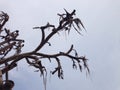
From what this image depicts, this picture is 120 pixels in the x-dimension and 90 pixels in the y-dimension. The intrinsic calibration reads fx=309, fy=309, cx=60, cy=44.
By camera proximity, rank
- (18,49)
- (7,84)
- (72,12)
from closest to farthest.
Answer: (7,84)
(72,12)
(18,49)

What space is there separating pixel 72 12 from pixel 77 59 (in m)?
2.30

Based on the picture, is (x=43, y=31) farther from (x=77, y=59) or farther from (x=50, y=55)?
(x=77, y=59)

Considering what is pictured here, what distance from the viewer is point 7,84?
783 centimetres

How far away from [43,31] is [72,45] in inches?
50.3

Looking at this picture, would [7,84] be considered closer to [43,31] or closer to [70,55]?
[43,31]

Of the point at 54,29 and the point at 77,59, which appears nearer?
the point at 54,29

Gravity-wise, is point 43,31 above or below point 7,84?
above

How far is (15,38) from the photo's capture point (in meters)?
14.2

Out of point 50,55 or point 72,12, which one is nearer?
point 72,12

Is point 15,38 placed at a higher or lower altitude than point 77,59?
higher

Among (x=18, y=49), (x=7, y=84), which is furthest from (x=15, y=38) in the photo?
(x=7, y=84)

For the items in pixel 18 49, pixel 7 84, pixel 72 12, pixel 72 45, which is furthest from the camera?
pixel 18 49

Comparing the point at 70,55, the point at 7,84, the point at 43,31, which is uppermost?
the point at 43,31

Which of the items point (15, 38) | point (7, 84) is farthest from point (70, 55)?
point (7, 84)
